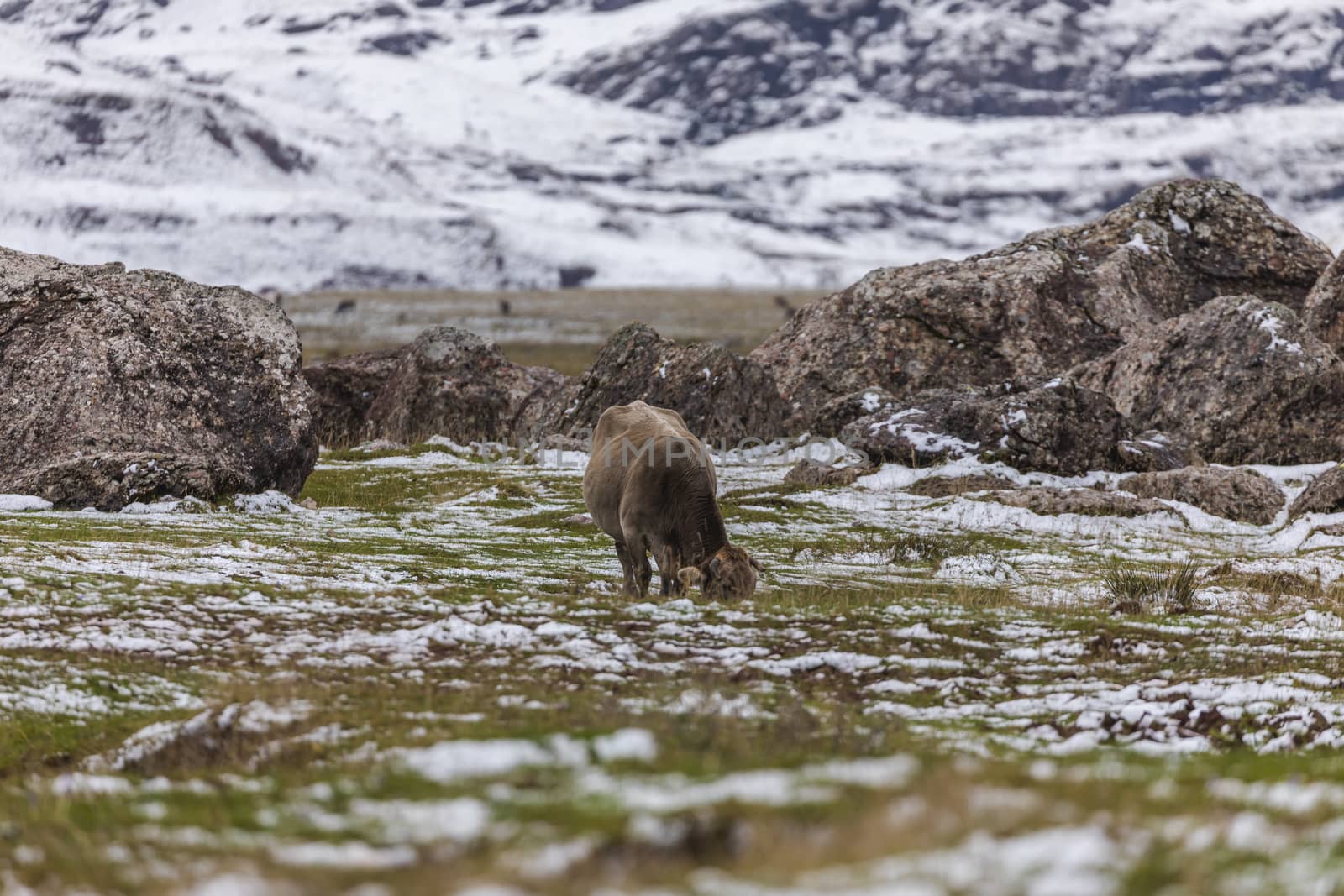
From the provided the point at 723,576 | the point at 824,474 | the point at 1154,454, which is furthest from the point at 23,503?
the point at 1154,454

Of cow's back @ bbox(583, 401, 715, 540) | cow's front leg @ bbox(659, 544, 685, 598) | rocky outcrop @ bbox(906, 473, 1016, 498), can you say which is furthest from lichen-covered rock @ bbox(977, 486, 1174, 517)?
cow's front leg @ bbox(659, 544, 685, 598)

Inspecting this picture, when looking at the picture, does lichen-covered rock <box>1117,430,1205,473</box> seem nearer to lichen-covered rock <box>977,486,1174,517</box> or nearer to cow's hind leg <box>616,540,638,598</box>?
→ lichen-covered rock <box>977,486,1174,517</box>

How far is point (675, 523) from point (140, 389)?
53.0 feet

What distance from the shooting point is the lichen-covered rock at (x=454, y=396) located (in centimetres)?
5200

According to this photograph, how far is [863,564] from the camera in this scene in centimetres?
2597

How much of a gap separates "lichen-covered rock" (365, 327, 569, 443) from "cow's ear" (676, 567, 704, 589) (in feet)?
106

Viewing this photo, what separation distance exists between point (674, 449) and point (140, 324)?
1704 cm

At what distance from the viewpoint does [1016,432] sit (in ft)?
119

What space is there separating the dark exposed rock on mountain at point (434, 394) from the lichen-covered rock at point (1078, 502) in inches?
854

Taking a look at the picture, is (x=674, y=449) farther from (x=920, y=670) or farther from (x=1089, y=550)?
(x=1089, y=550)

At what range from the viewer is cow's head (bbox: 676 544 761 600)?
18.2 meters

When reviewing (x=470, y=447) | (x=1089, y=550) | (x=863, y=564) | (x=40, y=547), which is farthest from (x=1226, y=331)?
(x=40, y=547)

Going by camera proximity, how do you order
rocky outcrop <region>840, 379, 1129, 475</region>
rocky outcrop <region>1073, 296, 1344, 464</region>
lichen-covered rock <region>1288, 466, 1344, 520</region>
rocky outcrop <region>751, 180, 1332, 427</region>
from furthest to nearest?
1. rocky outcrop <region>751, 180, 1332, 427</region>
2. rocky outcrop <region>1073, 296, 1344, 464</region>
3. rocky outcrop <region>840, 379, 1129, 475</region>
4. lichen-covered rock <region>1288, 466, 1344, 520</region>

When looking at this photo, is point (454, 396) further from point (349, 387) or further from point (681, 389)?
point (681, 389)
